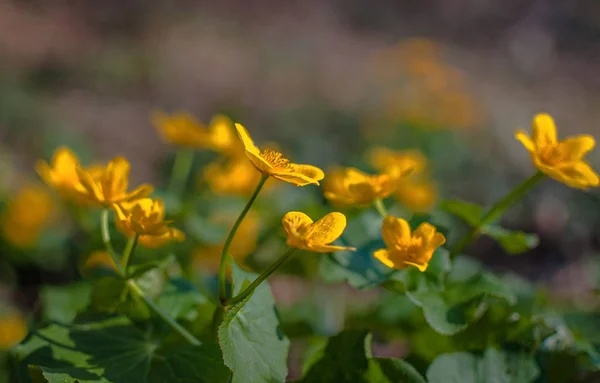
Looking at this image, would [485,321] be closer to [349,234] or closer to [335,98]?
[349,234]

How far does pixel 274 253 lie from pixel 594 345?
1176mm

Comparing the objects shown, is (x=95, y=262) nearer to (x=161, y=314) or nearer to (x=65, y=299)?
(x=65, y=299)

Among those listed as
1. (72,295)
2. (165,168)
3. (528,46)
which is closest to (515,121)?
(528,46)

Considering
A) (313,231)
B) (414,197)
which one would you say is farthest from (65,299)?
(414,197)

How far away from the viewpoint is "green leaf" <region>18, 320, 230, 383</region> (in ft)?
4.29

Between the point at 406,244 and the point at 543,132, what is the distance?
0.46 meters

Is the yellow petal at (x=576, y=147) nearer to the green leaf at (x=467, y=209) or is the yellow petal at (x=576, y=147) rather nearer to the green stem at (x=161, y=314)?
the green leaf at (x=467, y=209)

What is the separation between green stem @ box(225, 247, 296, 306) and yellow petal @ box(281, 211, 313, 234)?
4 cm

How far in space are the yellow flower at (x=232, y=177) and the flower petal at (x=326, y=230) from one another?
0.91 m

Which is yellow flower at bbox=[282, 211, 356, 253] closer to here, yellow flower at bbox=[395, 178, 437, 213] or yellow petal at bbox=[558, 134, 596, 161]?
yellow petal at bbox=[558, 134, 596, 161]

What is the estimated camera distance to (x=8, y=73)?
6008 mm

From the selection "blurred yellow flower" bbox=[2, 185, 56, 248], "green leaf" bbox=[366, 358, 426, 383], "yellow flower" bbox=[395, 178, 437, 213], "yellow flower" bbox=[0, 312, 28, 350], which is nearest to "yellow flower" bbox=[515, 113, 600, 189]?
"green leaf" bbox=[366, 358, 426, 383]

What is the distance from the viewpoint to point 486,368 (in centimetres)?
149

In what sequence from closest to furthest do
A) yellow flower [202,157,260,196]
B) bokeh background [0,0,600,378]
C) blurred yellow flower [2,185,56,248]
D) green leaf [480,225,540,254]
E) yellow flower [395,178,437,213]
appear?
1. green leaf [480,225,540,254]
2. yellow flower [202,157,260,196]
3. yellow flower [395,178,437,213]
4. blurred yellow flower [2,185,56,248]
5. bokeh background [0,0,600,378]
